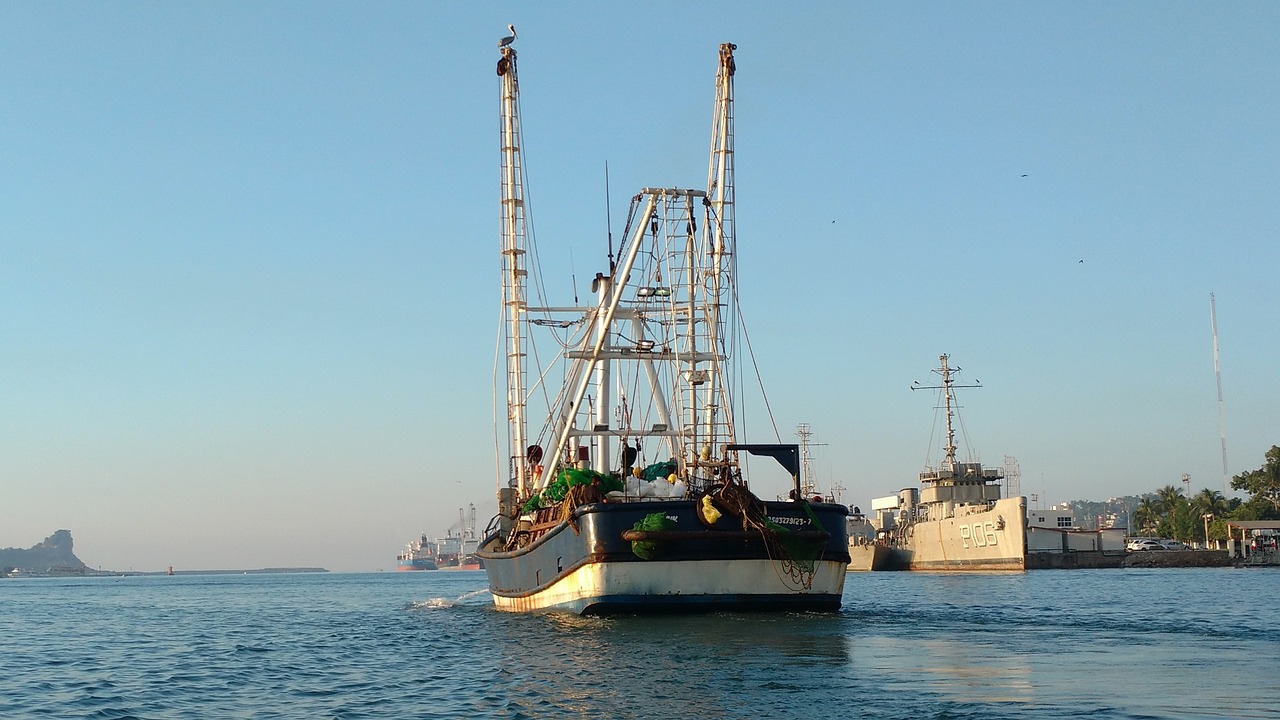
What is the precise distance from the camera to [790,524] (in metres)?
36.5

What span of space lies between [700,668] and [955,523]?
95.4 m

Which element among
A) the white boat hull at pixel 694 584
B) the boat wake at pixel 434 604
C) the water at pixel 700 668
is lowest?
the boat wake at pixel 434 604

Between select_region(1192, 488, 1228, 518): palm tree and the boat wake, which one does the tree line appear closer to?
select_region(1192, 488, 1228, 518): palm tree

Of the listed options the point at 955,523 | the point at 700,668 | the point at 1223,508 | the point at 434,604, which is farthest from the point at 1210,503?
the point at 700,668

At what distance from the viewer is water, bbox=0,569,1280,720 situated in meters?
19.9

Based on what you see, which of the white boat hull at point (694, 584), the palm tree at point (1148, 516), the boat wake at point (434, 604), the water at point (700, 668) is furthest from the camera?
the palm tree at point (1148, 516)

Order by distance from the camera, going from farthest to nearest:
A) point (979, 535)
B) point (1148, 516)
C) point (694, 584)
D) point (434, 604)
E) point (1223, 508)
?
point (1148, 516), point (1223, 508), point (979, 535), point (434, 604), point (694, 584)

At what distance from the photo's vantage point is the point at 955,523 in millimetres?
115438

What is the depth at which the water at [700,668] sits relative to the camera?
1994cm

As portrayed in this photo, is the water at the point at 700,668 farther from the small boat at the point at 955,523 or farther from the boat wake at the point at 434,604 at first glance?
the small boat at the point at 955,523

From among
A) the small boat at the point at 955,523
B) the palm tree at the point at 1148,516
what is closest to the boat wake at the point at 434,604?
the small boat at the point at 955,523

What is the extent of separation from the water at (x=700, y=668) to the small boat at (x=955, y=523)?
206 ft

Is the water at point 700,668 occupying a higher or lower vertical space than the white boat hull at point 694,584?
lower

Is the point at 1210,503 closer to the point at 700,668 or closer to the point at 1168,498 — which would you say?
the point at 1168,498
